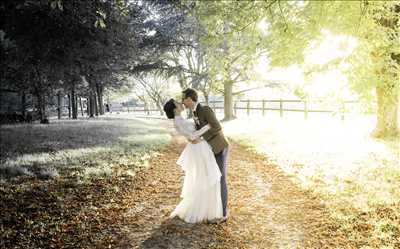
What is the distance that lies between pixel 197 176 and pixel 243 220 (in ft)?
4.18

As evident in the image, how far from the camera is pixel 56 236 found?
644 centimetres

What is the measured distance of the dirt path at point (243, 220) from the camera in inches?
237

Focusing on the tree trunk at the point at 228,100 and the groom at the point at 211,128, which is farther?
the tree trunk at the point at 228,100

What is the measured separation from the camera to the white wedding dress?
6.70m

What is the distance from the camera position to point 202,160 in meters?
6.79

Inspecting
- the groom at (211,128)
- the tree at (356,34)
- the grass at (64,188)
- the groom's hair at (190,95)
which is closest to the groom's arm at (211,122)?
the groom at (211,128)

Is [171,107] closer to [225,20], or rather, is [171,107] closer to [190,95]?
[190,95]

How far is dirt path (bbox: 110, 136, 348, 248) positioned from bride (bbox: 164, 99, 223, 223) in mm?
257

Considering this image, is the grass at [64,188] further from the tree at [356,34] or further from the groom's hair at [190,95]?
the tree at [356,34]

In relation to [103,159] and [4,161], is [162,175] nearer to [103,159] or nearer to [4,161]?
[103,159]

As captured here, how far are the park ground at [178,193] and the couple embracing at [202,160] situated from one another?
30cm

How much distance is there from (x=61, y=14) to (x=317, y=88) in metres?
8.06

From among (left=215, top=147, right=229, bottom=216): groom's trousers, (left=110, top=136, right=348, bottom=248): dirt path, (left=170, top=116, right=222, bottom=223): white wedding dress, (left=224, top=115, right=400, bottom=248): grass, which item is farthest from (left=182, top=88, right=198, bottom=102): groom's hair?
(left=224, top=115, right=400, bottom=248): grass

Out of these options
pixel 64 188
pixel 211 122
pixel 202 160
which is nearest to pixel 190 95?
pixel 211 122
